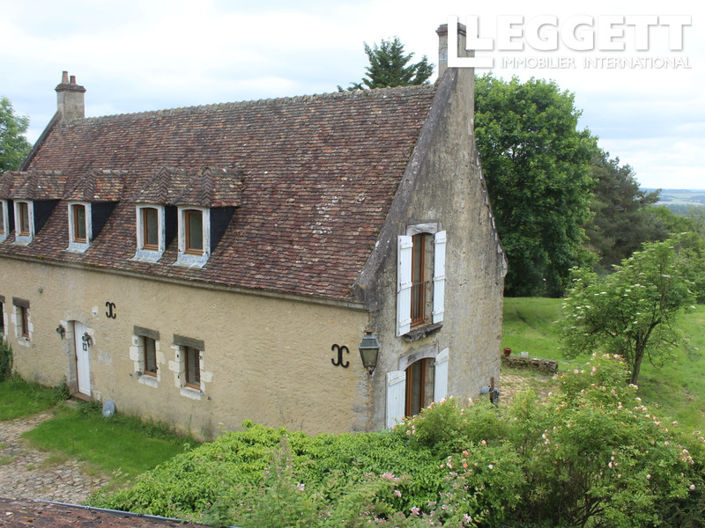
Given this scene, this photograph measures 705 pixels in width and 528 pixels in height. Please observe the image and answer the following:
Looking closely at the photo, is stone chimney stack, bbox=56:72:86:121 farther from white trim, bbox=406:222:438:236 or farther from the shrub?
the shrub

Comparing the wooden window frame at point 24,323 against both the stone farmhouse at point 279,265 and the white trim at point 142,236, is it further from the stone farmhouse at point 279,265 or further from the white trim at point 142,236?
the white trim at point 142,236

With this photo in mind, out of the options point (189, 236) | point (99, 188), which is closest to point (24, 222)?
point (99, 188)

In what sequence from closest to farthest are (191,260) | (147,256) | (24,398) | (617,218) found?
(191,260)
(147,256)
(24,398)
(617,218)

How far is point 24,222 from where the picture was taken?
1797 centimetres

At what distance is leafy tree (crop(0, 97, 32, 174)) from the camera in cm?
2744

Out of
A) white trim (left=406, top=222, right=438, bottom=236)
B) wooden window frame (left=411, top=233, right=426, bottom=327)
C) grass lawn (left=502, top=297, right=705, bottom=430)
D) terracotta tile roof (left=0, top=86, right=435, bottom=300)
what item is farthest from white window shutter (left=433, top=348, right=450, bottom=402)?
grass lawn (left=502, top=297, right=705, bottom=430)

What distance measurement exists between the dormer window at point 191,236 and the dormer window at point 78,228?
3832 mm

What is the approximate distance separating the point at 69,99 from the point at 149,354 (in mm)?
11856

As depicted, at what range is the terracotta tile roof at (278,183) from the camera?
11.6 metres

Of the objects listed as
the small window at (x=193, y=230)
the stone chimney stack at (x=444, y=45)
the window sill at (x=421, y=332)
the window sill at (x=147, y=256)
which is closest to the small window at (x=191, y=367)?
the window sill at (x=147, y=256)

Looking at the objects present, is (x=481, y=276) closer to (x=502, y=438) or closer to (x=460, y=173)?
(x=460, y=173)

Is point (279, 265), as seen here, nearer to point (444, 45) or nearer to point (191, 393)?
point (191, 393)

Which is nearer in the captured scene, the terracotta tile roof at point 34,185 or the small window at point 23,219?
the terracotta tile roof at point 34,185

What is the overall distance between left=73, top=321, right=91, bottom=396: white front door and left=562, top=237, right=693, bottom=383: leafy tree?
45.7ft
